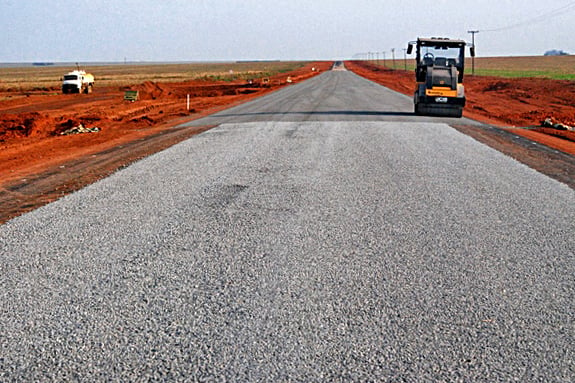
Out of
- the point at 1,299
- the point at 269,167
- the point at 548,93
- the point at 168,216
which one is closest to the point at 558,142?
the point at 269,167

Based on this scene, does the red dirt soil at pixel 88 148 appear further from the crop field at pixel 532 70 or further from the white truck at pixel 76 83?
the crop field at pixel 532 70

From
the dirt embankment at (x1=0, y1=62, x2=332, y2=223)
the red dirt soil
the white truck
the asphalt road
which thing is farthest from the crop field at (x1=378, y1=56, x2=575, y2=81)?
the asphalt road

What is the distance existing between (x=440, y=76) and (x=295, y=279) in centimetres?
1654

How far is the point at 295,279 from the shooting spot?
5.16m

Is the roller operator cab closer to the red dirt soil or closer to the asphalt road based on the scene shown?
the red dirt soil

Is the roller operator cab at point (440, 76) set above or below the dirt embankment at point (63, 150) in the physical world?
above

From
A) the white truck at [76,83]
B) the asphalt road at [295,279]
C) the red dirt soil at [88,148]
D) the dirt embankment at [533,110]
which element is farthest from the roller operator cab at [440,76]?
the white truck at [76,83]

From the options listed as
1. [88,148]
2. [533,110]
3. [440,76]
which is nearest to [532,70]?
[533,110]

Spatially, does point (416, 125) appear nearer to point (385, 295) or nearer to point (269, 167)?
point (269, 167)

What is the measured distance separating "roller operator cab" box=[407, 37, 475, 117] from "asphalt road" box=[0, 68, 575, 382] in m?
10.5

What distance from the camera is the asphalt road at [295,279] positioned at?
3.74 meters

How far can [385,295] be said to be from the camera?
4801 mm

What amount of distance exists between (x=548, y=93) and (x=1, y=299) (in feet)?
126

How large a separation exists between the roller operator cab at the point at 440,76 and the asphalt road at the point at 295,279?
1045 centimetres
